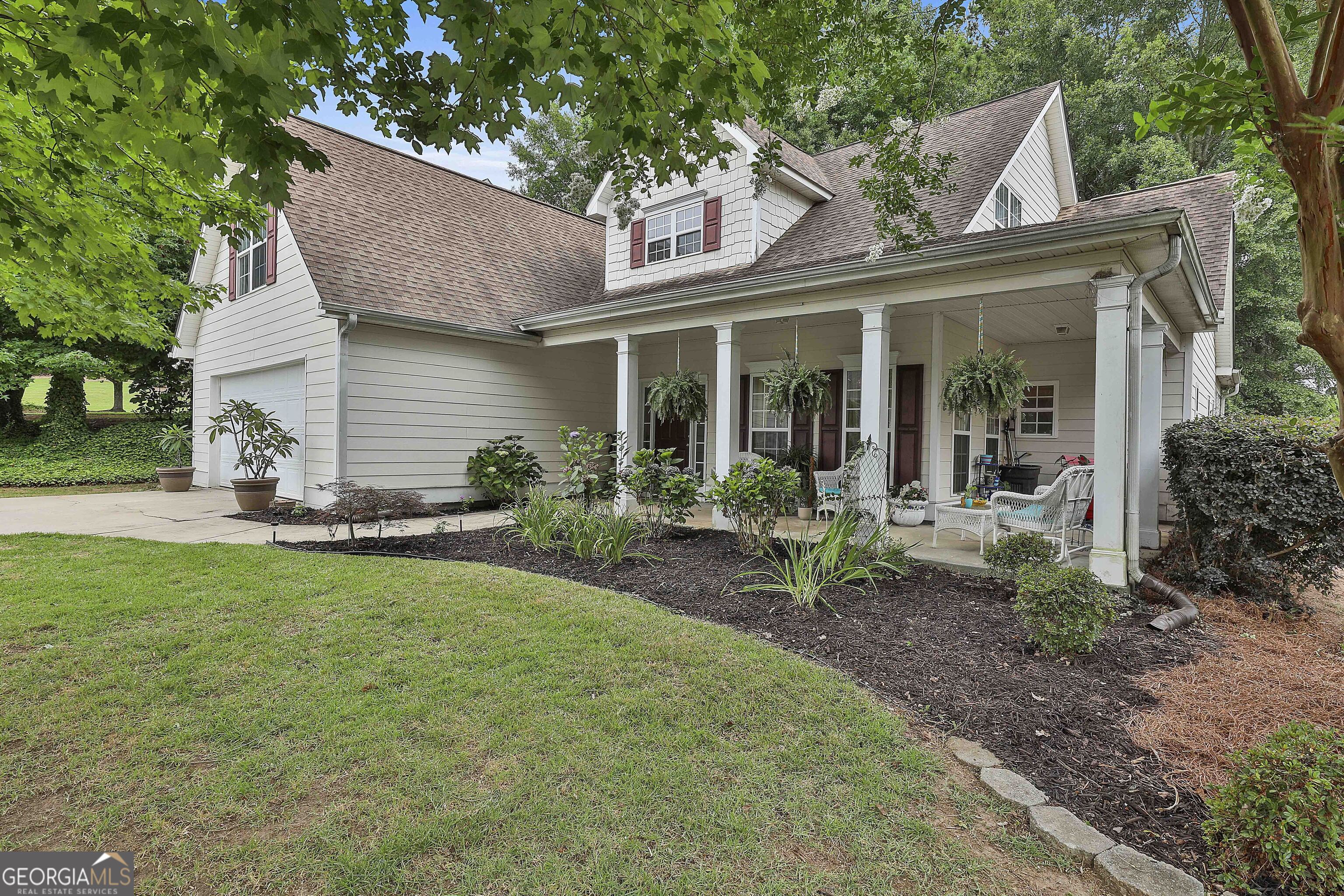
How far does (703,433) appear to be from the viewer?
11031mm

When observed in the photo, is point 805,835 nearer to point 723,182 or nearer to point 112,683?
point 112,683

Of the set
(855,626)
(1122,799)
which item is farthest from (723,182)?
(1122,799)

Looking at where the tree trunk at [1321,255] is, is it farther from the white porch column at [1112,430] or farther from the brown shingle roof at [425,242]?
the brown shingle roof at [425,242]

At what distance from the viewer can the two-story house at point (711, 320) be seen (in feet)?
23.7

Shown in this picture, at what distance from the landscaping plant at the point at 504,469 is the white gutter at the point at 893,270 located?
234 centimetres

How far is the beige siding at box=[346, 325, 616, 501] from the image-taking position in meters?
8.67

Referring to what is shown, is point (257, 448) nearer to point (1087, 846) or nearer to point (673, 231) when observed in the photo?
point (673, 231)

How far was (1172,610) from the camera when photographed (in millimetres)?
4594

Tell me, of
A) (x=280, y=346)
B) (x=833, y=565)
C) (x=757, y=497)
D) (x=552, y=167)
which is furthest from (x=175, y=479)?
(x=552, y=167)

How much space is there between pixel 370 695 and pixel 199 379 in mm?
12877

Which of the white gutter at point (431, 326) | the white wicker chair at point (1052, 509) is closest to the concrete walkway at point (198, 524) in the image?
the white wicker chair at point (1052, 509)

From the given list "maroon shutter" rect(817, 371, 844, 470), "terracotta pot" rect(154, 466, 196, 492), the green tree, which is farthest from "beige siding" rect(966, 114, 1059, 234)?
"terracotta pot" rect(154, 466, 196, 492)

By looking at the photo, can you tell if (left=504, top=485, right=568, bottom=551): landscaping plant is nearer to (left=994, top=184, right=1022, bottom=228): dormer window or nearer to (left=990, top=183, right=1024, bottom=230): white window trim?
(left=990, top=183, right=1024, bottom=230): white window trim

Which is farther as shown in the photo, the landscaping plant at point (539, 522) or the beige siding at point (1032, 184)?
the beige siding at point (1032, 184)
